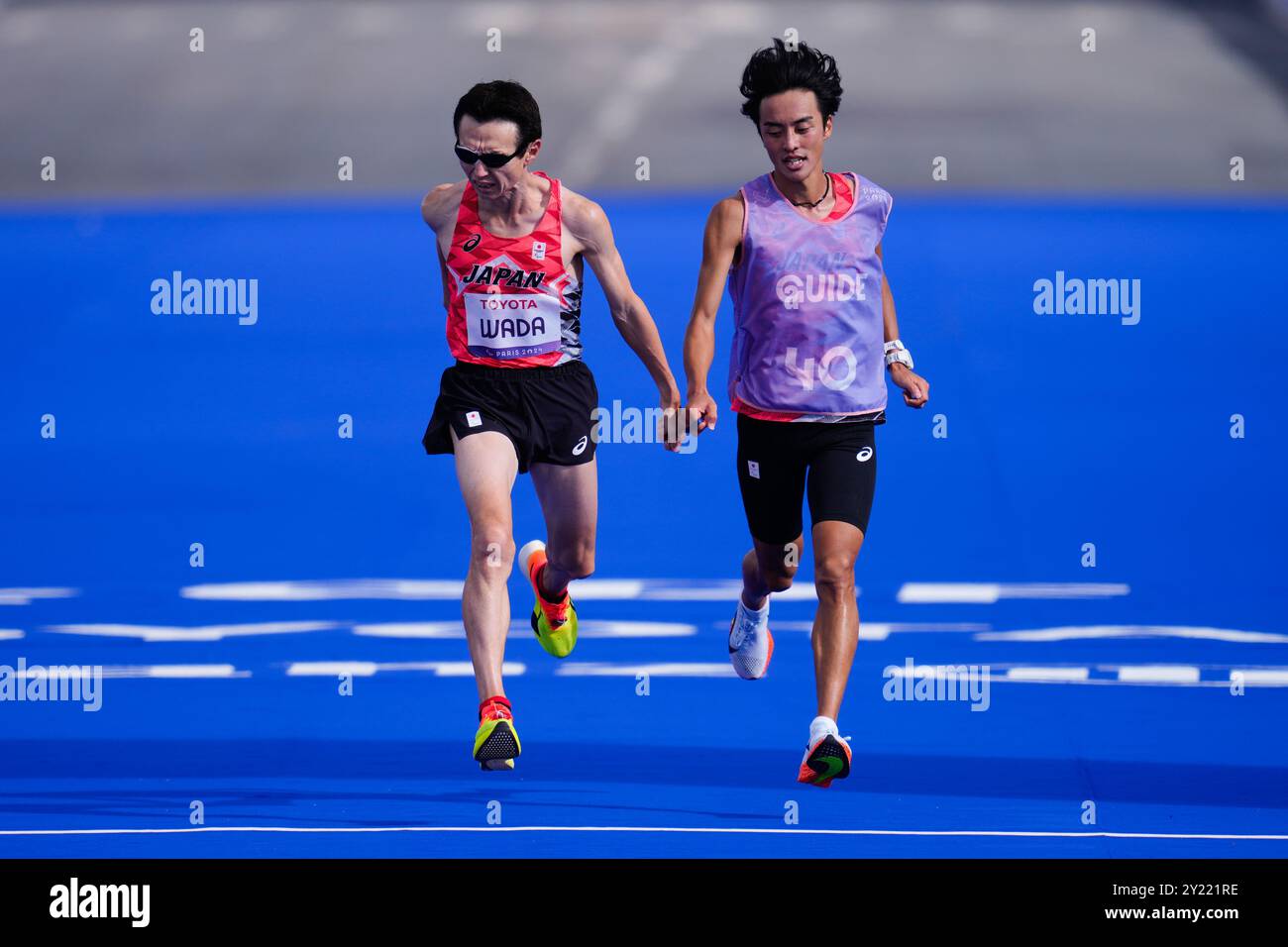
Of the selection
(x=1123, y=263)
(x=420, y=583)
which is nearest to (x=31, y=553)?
(x=420, y=583)

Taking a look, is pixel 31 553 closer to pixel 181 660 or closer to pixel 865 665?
pixel 181 660

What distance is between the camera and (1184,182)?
75.6 ft

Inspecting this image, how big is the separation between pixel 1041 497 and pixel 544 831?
208 inches

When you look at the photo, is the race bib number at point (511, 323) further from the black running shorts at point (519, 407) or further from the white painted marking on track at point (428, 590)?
the white painted marking on track at point (428, 590)

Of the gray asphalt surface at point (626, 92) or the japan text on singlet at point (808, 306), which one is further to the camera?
the gray asphalt surface at point (626, 92)

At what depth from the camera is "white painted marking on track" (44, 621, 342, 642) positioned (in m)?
8.66

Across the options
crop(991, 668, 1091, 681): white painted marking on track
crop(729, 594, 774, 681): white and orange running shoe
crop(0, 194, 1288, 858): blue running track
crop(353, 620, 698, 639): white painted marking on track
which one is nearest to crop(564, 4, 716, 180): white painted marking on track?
crop(0, 194, 1288, 858): blue running track

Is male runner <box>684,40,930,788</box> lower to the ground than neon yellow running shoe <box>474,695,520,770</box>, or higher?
higher

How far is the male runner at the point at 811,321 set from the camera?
6.58m

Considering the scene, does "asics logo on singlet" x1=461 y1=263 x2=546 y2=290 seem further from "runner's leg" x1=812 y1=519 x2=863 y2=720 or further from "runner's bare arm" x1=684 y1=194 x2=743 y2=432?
"runner's leg" x1=812 y1=519 x2=863 y2=720

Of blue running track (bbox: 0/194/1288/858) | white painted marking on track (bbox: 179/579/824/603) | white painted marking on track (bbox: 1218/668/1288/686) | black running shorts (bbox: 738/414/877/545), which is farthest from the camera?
white painted marking on track (bbox: 179/579/824/603)

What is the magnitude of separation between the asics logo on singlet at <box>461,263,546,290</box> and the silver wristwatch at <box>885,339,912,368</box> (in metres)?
1.14

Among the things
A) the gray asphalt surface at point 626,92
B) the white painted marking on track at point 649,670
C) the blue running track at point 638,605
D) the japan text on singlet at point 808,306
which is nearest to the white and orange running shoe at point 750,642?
Result: the blue running track at point 638,605

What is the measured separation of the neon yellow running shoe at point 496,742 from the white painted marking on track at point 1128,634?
2681 millimetres
